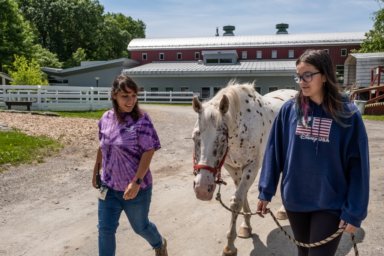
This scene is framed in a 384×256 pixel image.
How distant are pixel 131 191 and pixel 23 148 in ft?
24.3

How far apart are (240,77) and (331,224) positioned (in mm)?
35546

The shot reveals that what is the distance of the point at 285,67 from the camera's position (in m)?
36.1

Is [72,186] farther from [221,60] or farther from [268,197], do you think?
[221,60]

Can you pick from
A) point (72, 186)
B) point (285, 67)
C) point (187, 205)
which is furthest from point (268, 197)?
point (285, 67)

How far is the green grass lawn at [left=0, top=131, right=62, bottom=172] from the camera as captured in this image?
344 inches

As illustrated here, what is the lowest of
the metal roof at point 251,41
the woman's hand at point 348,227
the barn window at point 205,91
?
the barn window at point 205,91

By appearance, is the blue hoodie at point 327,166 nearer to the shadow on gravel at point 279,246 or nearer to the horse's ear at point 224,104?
the horse's ear at point 224,104

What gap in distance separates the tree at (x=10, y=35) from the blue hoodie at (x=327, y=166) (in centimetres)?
4262

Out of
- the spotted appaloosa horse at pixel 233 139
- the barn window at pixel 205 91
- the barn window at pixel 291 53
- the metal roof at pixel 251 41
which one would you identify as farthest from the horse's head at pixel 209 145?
the barn window at pixel 291 53

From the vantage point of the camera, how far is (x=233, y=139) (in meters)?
4.29

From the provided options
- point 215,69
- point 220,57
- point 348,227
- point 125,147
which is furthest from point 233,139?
point 220,57

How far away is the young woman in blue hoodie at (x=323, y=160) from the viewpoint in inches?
94.7

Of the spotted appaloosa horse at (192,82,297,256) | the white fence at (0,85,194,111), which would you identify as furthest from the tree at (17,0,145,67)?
the spotted appaloosa horse at (192,82,297,256)

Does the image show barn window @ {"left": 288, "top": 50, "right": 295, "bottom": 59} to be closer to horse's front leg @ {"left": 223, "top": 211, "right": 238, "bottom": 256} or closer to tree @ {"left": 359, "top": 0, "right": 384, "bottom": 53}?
tree @ {"left": 359, "top": 0, "right": 384, "bottom": 53}
